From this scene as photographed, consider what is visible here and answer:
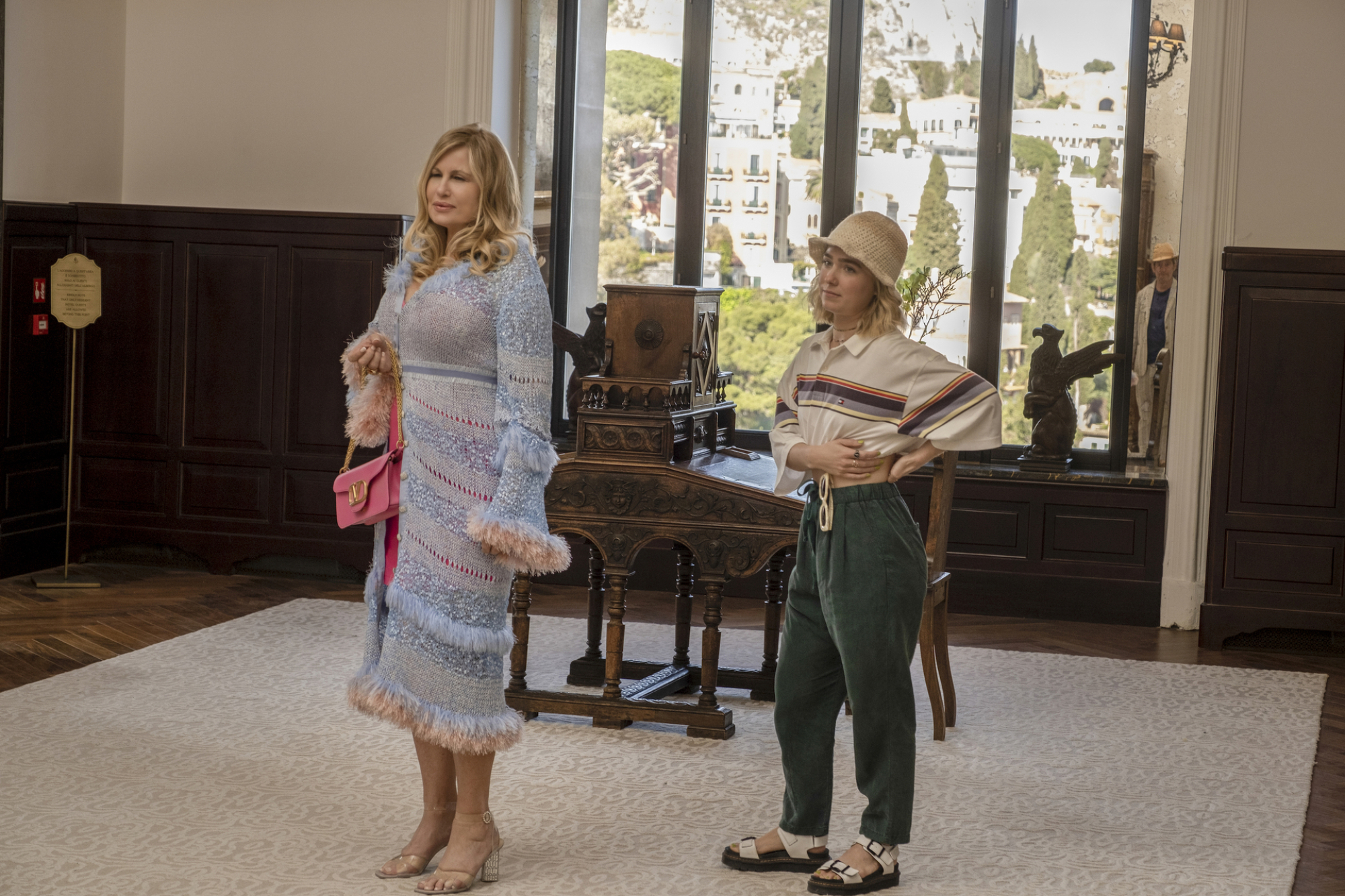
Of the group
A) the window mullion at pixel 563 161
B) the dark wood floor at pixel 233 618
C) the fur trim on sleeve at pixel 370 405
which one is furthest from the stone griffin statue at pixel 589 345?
the fur trim on sleeve at pixel 370 405

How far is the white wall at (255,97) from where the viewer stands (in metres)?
7.80

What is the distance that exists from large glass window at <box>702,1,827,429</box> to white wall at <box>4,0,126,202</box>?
327 centimetres

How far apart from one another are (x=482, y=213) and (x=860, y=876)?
69.9 inches

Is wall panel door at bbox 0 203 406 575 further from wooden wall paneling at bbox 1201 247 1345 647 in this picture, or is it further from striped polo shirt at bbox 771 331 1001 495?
striped polo shirt at bbox 771 331 1001 495

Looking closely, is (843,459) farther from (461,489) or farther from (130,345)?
(130,345)

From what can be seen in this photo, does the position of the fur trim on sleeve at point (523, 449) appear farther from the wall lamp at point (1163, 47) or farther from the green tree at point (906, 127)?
the wall lamp at point (1163, 47)

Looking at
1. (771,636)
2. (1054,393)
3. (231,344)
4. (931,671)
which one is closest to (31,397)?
(231,344)

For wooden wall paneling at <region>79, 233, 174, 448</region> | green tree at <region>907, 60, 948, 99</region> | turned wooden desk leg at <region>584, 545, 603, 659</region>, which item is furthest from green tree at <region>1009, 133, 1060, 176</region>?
wooden wall paneling at <region>79, 233, 174, 448</region>

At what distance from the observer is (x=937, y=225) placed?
312 inches

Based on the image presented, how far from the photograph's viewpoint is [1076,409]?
307 inches

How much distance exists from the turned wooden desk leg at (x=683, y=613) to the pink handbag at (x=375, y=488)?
204 cm

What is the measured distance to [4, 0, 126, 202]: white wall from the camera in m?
7.50

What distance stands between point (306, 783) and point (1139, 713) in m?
2.99

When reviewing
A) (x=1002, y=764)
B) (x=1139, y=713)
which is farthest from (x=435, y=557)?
(x=1139, y=713)
